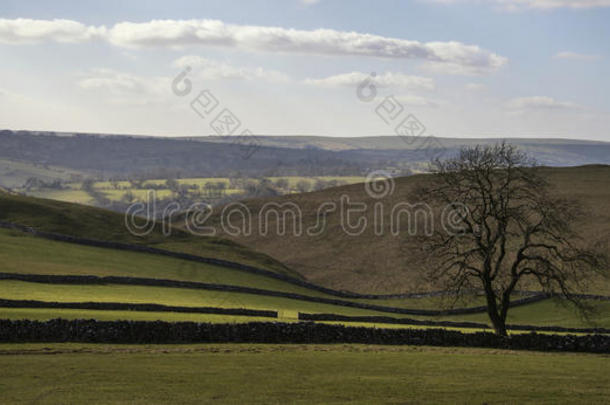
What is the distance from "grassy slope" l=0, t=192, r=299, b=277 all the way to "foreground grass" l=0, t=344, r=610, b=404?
55.3 metres

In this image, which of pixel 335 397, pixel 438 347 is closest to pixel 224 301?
pixel 438 347

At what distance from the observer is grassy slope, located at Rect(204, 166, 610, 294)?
94375mm

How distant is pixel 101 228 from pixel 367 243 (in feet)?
A: 139

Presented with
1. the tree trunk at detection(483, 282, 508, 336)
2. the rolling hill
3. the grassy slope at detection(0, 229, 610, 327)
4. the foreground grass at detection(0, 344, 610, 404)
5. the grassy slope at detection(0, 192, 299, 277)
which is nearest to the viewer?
the foreground grass at detection(0, 344, 610, 404)

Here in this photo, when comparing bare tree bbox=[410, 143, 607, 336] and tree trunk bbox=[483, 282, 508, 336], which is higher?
bare tree bbox=[410, 143, 607, 336]

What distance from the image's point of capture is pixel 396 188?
144 metres

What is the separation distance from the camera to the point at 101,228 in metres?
87.3

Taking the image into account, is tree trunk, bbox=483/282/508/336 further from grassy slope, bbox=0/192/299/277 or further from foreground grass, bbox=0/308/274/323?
grassy slope, bbox=0/192/299/277

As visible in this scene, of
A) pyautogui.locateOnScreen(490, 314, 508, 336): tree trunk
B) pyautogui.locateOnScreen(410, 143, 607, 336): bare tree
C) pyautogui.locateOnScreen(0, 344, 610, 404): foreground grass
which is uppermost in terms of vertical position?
pyautogui.locateOnScreen(410, 143, 607, 336): bare tree

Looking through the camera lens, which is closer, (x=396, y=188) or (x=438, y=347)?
(x=438, y=347)

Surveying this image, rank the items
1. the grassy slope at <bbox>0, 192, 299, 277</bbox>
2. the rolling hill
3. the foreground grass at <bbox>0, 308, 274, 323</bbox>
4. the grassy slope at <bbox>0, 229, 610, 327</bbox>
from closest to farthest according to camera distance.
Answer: the foreground grass at <bbox>0, 308, 274, 323</bbox>, the rolling hill, the grassy slope at <bbox>0, 229, 610, 327</bbox>, the grassy slope at <bbox>0, 192, 299, 277</bbox>

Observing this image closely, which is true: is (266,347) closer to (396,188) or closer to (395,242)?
(395,242)

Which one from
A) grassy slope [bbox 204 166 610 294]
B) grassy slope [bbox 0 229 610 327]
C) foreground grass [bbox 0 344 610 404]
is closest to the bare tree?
foreground grass [bbox 0 344 610 404]

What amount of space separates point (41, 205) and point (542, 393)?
→ 79.5 meters
